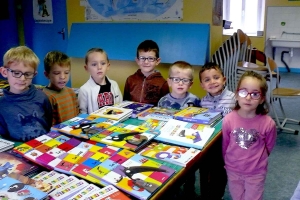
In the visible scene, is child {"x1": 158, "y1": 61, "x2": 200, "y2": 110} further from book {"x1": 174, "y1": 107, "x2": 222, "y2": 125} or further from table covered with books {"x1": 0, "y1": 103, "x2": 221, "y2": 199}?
table covered with books {"x1": 0, "y1": 103, "x2": 221, "y2": 199}

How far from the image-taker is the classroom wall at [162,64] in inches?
134

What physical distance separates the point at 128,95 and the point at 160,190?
5.32 ft

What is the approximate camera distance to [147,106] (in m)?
2.27

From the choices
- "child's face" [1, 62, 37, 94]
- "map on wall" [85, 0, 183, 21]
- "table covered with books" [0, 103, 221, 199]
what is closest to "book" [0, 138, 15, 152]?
"table covered with books" [0, 103, 221, 199]

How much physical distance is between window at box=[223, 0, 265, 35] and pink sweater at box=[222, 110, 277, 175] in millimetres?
6196

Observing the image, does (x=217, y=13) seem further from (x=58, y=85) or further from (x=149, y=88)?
(x=58, y=85)

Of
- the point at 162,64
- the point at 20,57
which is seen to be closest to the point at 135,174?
the point at 20,57

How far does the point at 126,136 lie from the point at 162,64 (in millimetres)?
2102

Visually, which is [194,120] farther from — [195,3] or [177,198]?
[195,3]

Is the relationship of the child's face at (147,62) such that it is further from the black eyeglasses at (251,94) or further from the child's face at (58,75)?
the black eyeglasses at (251,94)

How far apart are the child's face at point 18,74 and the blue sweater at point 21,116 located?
1.9 inches

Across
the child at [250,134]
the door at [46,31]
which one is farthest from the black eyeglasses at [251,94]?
the door at [46,31]

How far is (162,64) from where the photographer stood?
3.64 meters

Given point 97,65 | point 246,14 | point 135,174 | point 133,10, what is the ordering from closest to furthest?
point 135,174 < point 97,65 < point 133,10 < point 246,14
